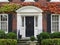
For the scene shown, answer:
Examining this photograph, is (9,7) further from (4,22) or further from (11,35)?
(11,35)

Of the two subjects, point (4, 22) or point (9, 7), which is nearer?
point (9, 7)

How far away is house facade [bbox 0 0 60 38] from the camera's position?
2697cm

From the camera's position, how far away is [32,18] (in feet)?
90.6

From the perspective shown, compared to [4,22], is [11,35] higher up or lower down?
lower down

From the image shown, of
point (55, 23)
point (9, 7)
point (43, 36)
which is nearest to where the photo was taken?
point (43, 36)

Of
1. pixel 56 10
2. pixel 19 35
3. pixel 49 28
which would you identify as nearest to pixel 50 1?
pixel 56 10

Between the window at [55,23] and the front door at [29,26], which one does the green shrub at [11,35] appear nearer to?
the front door at [29,26]

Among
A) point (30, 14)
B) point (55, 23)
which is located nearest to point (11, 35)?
point (30, 14)

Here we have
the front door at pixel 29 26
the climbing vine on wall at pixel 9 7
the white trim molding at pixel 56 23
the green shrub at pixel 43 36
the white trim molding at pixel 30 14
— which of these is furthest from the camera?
the front door at pixel 29 26

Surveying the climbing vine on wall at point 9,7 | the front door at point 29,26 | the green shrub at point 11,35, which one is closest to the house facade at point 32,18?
the front door at point 29,26

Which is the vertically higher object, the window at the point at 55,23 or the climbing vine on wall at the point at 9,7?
the climbing vine on wall at the point at 9,7

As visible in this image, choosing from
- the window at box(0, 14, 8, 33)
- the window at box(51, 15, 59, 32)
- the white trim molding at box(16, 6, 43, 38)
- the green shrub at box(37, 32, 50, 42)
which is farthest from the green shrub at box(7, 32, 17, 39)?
the window at box(51, 15, 59, 32)

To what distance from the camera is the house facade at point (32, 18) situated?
26969mm

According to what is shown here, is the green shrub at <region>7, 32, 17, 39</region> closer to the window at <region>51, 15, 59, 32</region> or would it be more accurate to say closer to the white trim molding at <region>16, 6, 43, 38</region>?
the white trim molding at <region>16, 6, 43, 38</region>
